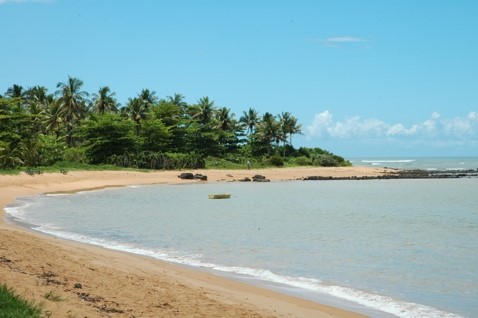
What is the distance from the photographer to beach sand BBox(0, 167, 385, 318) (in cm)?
796

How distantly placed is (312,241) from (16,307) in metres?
14.1

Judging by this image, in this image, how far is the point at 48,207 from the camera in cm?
2909

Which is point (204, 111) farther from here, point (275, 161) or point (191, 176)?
point (191, 176)

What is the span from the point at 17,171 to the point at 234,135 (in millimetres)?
49231

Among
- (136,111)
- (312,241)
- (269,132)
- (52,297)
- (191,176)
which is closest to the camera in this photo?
(52,297)

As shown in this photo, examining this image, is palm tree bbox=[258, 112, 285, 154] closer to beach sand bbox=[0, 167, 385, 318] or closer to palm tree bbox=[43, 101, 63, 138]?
palm tree bbox=[43, 101, 63, 138]

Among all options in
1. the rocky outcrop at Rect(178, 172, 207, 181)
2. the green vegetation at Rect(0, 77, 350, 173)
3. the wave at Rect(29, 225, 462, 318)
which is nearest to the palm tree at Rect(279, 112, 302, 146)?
the green vegetation at Rect(0, 77, 350, 173)

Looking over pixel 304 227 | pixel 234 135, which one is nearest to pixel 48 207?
pixel 304 227

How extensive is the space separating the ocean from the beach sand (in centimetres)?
103

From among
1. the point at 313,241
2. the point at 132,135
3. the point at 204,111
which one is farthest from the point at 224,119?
the point at 313,241

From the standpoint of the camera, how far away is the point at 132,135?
2763 inches

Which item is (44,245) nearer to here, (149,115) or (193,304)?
(193,304)

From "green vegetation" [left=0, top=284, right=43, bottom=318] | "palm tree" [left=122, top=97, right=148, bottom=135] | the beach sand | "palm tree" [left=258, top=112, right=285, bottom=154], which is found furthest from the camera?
"palm tree" [left=258, top=112, right=285, bottom=154]

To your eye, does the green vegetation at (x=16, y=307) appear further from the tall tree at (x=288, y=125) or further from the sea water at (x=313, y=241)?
the tall tree at (x=288, y=125)
